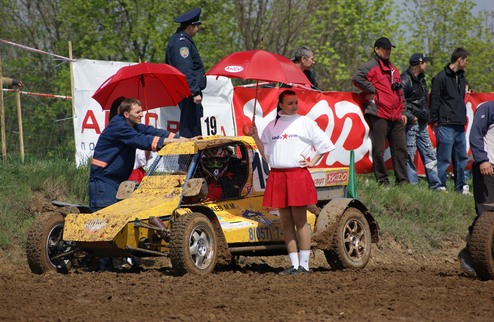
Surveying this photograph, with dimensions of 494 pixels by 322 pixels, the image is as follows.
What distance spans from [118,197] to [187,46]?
331 centimetres

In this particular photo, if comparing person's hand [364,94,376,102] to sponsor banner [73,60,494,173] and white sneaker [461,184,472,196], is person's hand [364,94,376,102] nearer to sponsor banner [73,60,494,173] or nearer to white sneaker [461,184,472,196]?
sponsor banner [73,60,494,173]

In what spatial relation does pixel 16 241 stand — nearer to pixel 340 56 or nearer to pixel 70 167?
pixel 70 167

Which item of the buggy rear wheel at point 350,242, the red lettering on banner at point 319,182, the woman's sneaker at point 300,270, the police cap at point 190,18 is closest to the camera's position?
the woman's sneaker at point 300,270

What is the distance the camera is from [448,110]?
1709cm

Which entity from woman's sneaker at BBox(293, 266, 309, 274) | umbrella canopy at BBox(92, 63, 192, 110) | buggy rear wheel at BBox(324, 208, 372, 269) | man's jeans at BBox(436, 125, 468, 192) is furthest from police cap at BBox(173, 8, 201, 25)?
man's jeans at BBox(436, 125, 468, 192)

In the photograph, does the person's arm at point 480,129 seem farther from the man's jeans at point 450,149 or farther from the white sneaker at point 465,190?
the white sneaker at point 465,190

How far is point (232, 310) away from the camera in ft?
26.7


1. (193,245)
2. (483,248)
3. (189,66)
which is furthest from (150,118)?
(483,248)

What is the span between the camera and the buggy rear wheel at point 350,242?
11648 mm

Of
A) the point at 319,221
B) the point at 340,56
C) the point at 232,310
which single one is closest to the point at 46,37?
the point at 340,56

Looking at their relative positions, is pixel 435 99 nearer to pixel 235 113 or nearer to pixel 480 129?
pixel 235 113

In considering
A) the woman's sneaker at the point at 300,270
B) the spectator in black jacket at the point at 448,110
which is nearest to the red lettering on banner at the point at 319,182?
the woman's sneaker at the point at 300,270

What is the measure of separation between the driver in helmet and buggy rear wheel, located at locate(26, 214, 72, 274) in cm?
171

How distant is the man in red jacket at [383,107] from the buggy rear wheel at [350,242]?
430 centimetres
